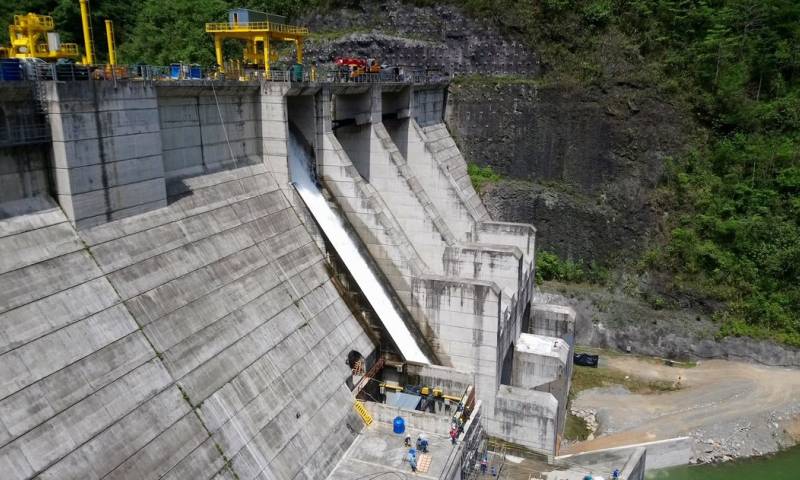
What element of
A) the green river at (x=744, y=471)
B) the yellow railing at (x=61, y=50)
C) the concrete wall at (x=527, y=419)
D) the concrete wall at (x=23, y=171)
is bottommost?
the green river at (x=744, y=471)

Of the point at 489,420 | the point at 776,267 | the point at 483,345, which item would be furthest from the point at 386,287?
the point at 776,267

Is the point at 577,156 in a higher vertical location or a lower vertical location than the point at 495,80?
lower

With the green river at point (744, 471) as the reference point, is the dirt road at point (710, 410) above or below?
above

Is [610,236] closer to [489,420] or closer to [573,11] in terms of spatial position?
[573,11]

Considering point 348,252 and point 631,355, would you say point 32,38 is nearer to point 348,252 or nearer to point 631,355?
point 348,252

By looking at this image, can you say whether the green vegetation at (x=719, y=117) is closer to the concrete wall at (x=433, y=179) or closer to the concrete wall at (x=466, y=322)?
the concrete wall at (x=433, y=179)

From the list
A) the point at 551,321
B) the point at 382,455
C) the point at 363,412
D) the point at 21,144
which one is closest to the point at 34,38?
the point at 21,144

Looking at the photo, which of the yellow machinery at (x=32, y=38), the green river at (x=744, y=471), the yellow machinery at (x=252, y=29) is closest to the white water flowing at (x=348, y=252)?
the yellow machinery at (x=252, y=29)
